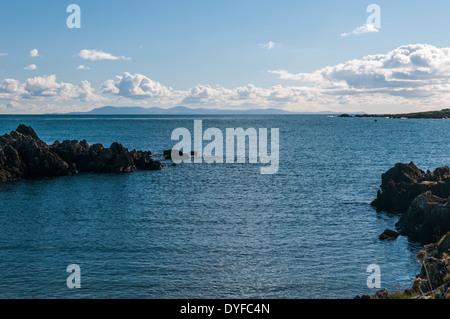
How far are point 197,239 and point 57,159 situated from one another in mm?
46845

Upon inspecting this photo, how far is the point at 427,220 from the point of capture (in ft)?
120

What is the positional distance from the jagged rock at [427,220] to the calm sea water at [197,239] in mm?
1486

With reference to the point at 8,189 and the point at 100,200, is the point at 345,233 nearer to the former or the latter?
the point at 100,200

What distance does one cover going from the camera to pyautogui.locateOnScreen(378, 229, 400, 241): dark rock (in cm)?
3688

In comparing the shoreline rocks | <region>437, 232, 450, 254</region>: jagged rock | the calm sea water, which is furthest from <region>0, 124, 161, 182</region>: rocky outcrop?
<region>437, 232, 450, 254</region>: jagged rock

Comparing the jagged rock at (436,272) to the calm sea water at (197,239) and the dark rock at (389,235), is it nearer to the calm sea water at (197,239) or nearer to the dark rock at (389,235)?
the calm sea water at (197,239)

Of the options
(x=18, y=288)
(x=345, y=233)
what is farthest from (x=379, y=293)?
(x=18, y=288)

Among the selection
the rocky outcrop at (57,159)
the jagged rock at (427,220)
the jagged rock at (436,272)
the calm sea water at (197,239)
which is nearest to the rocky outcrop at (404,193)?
the calm sea water at (197,239)

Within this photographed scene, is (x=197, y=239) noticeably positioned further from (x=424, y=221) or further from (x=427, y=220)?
(x=427, y=220)

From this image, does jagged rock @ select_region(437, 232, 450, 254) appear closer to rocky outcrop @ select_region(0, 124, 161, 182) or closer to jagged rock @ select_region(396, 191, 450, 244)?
jagged rock @ select_region(396, 191, 450, 244)

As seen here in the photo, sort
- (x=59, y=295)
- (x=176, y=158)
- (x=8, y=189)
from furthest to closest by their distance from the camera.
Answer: (x=176, y=158), (x=8, y=189), (x=59, y=295)

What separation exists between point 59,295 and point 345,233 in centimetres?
2449

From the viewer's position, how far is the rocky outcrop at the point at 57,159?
70188mm
